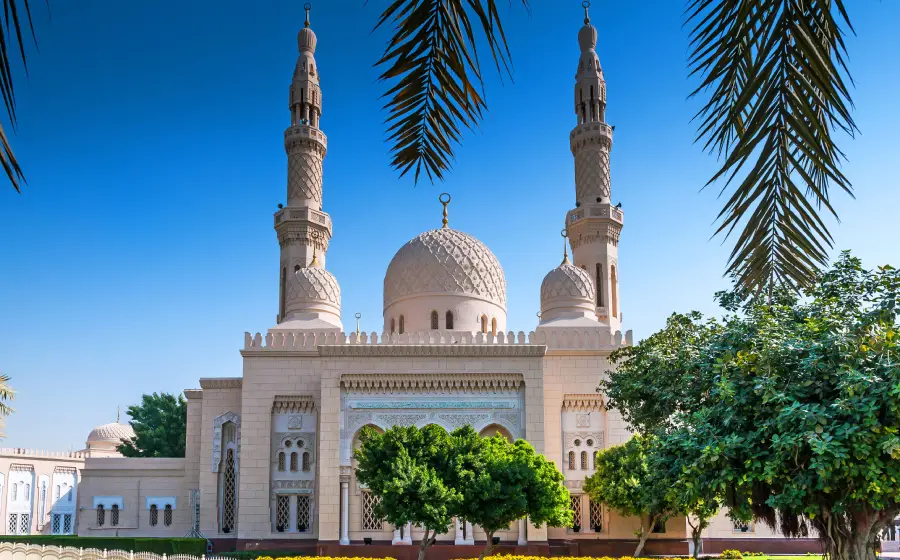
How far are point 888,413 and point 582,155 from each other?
19.3 meters

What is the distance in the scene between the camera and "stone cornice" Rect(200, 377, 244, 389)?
81.1 feet

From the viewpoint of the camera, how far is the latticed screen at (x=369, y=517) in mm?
21781

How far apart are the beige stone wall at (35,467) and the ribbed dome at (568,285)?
78.1 feet

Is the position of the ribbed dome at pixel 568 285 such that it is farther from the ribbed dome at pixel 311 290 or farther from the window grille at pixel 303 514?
the window grille at pixel 303 514

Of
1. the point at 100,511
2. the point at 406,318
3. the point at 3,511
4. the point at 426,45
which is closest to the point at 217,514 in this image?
the point at 100,511

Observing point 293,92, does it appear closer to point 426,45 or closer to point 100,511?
point 100,511

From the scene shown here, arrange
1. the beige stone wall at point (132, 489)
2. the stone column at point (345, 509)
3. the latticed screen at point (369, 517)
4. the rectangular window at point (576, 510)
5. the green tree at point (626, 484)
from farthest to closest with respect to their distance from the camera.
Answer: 1. the beige stone wall at point (132, 489)
2. the rectangular window at point (576, 510)
3. the latticed screen at point (369, 517)
4. the stone column at point (345, 509)
5. the green tree at point (626, 484)

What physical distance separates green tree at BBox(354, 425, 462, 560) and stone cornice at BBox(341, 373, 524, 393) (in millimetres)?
5390

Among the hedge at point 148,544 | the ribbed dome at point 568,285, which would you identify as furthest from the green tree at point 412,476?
the ribbed dome at point 568,285

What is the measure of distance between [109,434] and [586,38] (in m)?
32.1

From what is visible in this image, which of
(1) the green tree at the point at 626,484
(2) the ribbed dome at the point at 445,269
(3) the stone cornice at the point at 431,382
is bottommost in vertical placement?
(1) the green tree at the point at 626,484

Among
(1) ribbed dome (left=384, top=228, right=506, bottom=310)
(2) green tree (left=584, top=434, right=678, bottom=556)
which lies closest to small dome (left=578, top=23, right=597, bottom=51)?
(1) ribbed dome (left=384, top=228, right=506, bottom=310)

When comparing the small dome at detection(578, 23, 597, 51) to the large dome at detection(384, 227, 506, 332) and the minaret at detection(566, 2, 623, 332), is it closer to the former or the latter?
the minaret at detection(566, 2, 623, 332)

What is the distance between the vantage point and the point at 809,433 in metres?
9.03
